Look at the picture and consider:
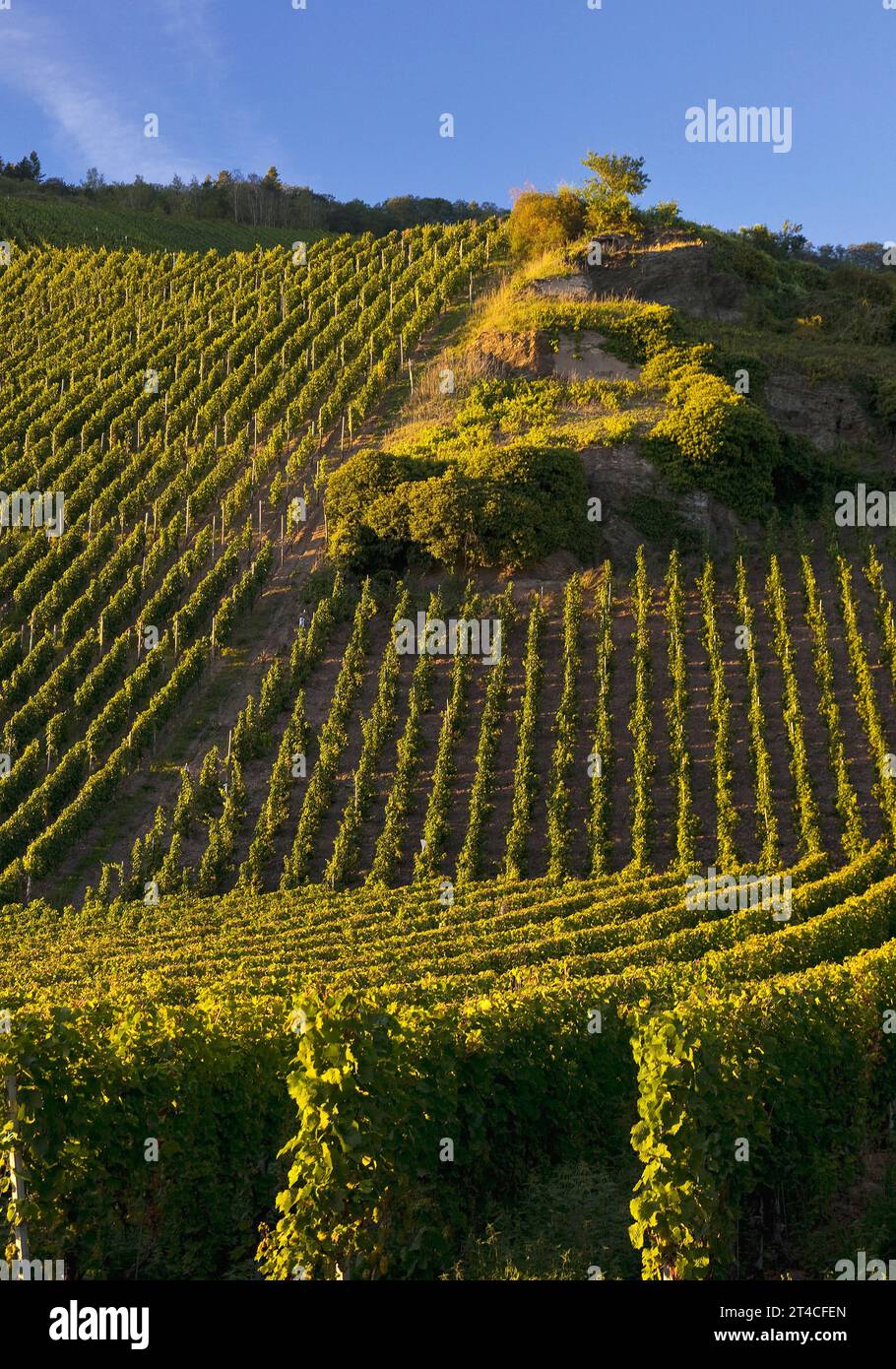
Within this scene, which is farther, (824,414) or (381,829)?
(824,414)

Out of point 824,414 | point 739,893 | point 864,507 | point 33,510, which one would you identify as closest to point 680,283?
point 824,414

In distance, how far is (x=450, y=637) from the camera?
115 ft

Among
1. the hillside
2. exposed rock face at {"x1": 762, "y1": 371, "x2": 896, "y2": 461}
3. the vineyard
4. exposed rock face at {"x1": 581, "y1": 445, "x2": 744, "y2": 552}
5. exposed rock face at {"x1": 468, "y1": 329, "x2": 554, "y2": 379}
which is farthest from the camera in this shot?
the hillside

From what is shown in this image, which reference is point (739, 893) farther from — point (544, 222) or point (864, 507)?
point (544, 222)

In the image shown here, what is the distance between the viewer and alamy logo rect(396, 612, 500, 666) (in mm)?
34438

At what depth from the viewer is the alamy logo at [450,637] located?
34.4m

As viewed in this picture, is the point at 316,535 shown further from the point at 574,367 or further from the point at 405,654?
the point at 574,367

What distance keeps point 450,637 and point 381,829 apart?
8.08 m

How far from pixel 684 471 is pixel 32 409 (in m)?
27.0

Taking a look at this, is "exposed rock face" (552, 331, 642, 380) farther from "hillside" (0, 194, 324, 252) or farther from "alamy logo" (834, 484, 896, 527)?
"hillside" (0, 194, 324, 252)

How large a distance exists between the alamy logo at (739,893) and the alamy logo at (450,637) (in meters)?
11.3
